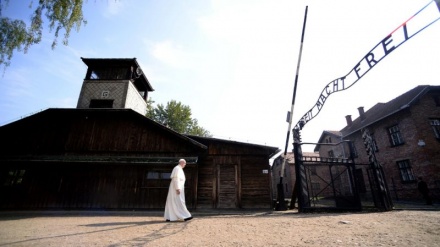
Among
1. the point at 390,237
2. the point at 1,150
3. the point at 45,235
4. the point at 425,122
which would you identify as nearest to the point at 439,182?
the point at 425,122

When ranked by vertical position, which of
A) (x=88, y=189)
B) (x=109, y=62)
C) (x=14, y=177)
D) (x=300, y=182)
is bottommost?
(x=88, y=189)

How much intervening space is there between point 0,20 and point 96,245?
11220 mm

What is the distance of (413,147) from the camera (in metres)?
16.4

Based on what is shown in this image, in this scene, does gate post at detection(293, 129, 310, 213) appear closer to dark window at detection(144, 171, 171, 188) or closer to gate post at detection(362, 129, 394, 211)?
gate post at detection(362, 129, 394, 211)

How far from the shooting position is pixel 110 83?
1627 centimetres

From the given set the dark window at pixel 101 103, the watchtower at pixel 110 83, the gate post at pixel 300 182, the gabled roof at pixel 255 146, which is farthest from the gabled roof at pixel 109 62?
the gate post at pixel 300 182

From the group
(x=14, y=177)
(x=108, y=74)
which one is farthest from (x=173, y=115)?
(x=14, y=177)

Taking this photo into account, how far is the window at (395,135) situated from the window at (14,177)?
2836 cm

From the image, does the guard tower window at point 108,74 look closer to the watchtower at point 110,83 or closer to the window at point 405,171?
the watchtower at point 110,83

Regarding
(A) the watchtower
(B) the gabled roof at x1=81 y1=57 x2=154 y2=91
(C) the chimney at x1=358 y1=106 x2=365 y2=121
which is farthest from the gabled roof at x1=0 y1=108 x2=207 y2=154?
(C) the chimney at x1=358 y1=106 x2=365 y2=121

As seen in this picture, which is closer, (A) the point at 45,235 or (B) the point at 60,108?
(A) the point at 45,235

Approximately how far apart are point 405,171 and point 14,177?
2867cm

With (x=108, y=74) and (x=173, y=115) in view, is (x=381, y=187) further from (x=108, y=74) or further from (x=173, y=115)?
(x=173, y=115)

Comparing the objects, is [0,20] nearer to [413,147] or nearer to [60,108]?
[60,108]
